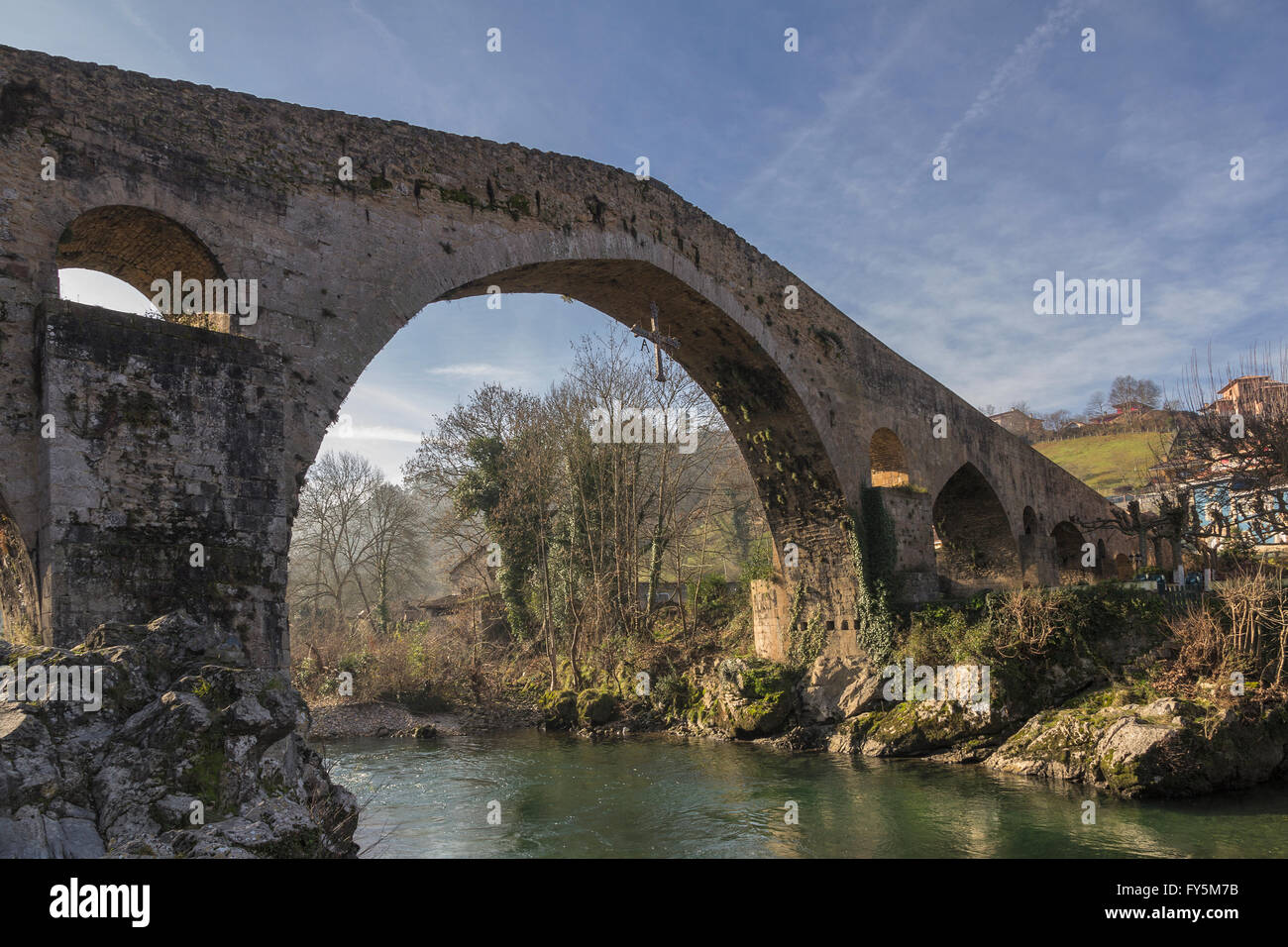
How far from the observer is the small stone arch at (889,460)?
16594mm

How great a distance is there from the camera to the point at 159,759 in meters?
4.54

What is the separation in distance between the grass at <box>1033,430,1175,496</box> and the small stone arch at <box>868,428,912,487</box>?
94.3 ft

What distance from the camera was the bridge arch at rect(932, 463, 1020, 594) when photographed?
20.2 metres

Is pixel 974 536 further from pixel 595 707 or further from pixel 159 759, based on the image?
pixel 159 759

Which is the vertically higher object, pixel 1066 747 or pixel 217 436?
pixel 217 436

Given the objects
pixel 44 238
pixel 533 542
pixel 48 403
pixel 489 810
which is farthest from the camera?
pixel 533 542

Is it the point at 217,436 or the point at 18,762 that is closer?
the point at 18,762

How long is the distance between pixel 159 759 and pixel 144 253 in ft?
17.0

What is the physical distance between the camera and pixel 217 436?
6.98 metres

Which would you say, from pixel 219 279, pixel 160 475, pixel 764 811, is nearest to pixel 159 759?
pixel 160 475

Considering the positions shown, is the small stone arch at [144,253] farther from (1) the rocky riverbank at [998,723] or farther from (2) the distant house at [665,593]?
(2) the distant house at [665,593]

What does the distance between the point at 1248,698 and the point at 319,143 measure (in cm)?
1165
